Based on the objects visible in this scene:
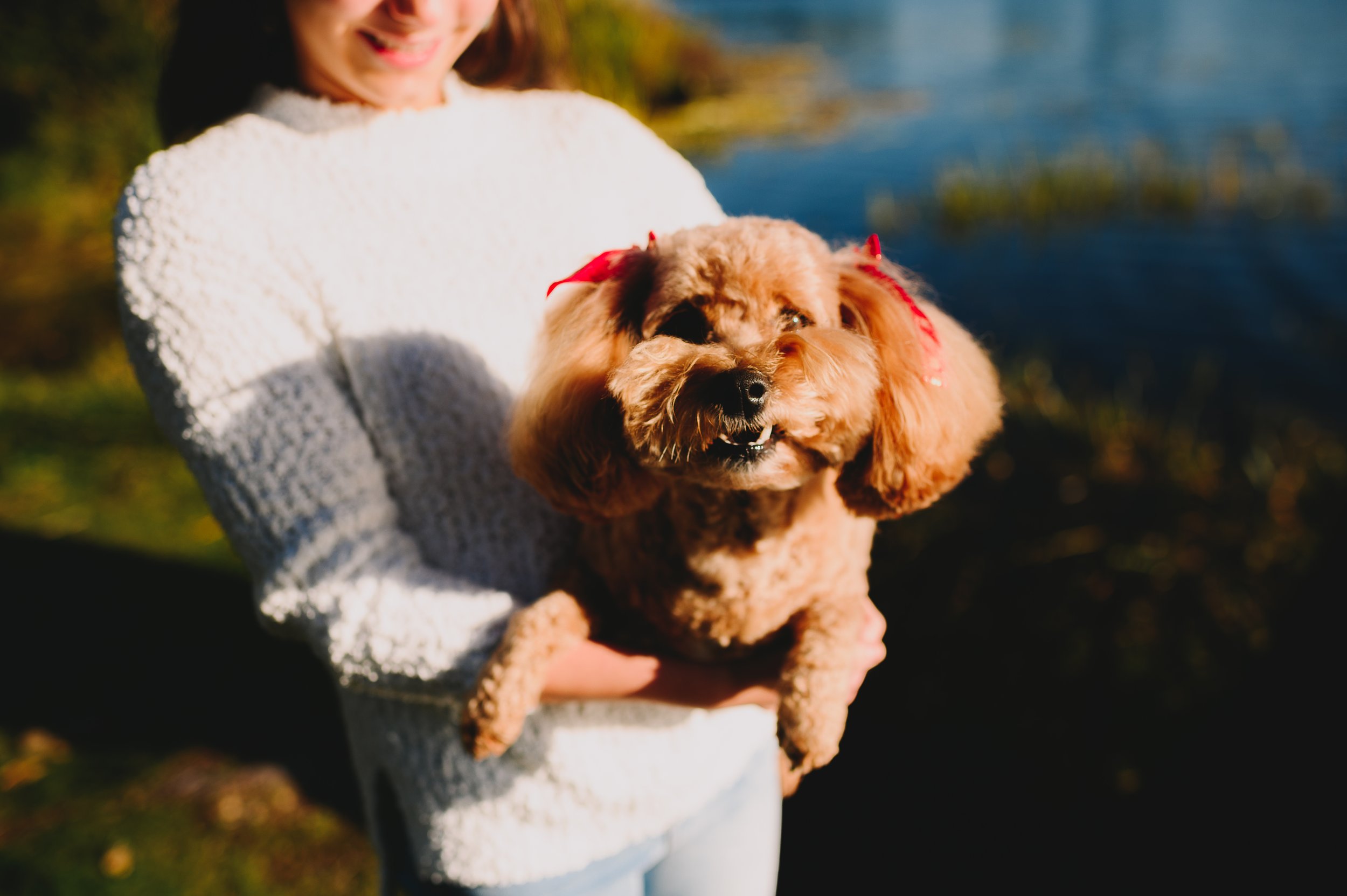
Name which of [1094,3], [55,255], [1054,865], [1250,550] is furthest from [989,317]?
[1094,3]

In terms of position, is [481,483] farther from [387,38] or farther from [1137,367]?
[1137,367]

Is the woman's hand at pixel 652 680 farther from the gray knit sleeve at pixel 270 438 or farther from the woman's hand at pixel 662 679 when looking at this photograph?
the gray knit sleeve at pixel 270 438

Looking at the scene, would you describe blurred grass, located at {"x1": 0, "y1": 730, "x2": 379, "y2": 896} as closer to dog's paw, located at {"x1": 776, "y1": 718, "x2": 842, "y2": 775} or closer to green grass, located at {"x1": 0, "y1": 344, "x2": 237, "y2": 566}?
green grass, located at {"x1": 0, "y1": 344, "x2": 237, "y2": 566}

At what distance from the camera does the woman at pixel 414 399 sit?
1.32 meters

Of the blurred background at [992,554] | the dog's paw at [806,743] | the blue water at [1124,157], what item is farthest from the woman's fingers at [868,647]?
the blue water at [1124,157]

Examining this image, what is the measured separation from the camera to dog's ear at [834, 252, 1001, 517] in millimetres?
1360

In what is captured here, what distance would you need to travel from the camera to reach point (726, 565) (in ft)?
4.73

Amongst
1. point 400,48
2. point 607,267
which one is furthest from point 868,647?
point 400,48

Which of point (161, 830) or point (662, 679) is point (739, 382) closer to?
point (662, 679)

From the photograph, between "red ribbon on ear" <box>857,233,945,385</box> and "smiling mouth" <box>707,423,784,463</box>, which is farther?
"red ribbon on ear" <box>857,233,945,385</box>

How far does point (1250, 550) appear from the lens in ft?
12.3

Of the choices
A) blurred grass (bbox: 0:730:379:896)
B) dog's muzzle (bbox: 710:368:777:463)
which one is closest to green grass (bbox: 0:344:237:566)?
blurred grass (bbox: 0:730:379:896)

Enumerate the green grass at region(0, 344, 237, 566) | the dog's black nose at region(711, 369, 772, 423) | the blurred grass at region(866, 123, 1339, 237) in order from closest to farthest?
1. the dog's black nose at region(711, 369, 772, 423)
2. the green grass at region(0, 344, 237, 566)
3. the blurred grass at region(866, 123, 1339, 237)

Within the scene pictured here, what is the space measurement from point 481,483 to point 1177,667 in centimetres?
298
